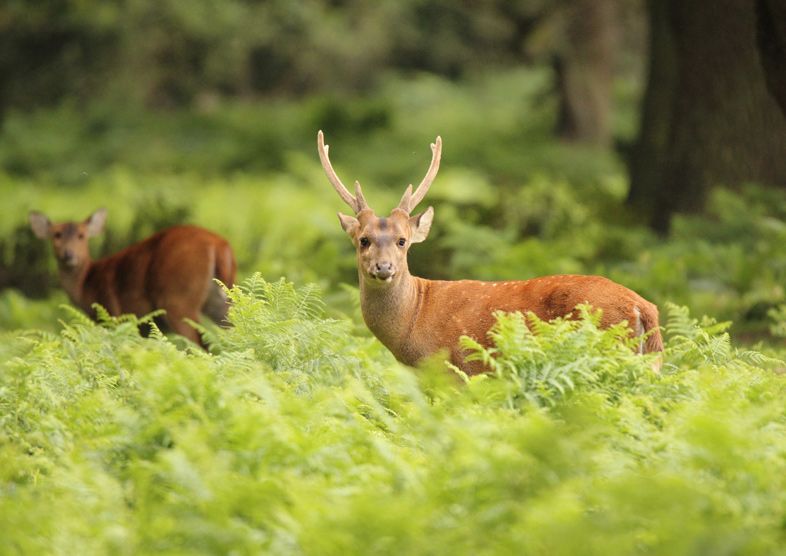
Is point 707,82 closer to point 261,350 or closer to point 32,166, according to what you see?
point 261,350

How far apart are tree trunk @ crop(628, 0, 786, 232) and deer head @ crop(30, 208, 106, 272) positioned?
537 centimetres

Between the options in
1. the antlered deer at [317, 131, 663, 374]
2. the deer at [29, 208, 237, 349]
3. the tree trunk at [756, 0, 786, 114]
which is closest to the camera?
the antlered deer at [317, 131, 663, 374]

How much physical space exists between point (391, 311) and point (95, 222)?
4.76m

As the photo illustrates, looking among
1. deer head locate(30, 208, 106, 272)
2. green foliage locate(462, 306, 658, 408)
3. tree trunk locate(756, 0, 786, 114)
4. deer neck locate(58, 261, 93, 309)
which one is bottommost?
deer neck locate(58, 261, 93, 309)

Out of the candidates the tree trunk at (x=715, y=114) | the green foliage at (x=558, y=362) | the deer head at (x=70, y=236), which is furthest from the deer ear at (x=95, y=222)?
the green foliage at (x=558, y=362)

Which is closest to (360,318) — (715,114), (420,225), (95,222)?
(420,225)

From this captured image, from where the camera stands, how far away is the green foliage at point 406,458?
3953mm

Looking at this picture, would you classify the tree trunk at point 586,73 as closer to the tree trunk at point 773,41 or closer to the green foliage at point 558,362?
the tree trunk at point 773,41

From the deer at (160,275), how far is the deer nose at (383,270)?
9.28 feet

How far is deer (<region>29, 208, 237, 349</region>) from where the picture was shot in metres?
9.50

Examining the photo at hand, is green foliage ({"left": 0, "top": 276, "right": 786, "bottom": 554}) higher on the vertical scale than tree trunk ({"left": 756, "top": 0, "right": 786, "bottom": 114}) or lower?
lower

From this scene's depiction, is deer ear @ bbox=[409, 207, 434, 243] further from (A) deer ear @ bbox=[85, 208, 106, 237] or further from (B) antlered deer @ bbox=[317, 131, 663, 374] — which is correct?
(A) deer ear @ bbox=[85, 208, 106, 237]

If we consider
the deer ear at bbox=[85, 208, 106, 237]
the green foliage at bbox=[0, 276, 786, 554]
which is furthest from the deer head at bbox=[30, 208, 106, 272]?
the green foliage at bbox=[0, 276, 786, 554]

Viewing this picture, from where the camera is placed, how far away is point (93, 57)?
2466 cm
